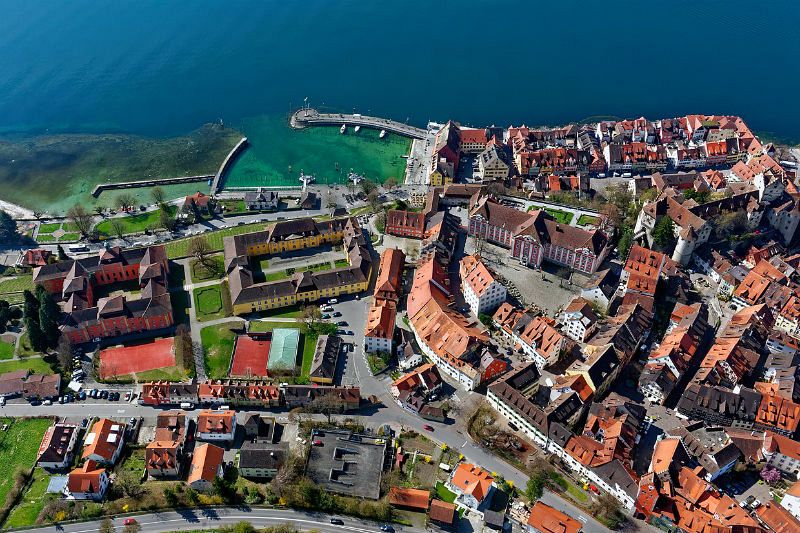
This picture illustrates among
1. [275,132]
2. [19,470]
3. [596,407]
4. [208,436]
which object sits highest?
[275,132]

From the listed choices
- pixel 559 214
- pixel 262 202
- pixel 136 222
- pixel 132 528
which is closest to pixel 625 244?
pixel 559 214

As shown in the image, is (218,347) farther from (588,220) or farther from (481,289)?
(588,220)

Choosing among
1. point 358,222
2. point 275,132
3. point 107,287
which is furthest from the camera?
point 275,132

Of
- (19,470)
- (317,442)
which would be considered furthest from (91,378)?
(317,442)

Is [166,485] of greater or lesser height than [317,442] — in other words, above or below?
below

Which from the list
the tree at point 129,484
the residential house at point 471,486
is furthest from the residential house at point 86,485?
the residential house at point 471,486

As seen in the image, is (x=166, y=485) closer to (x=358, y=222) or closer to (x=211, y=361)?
(x=211, y=361)

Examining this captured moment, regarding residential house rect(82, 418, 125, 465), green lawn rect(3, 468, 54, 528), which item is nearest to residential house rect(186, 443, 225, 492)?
residential house rect(82, 418, 125, 465)
